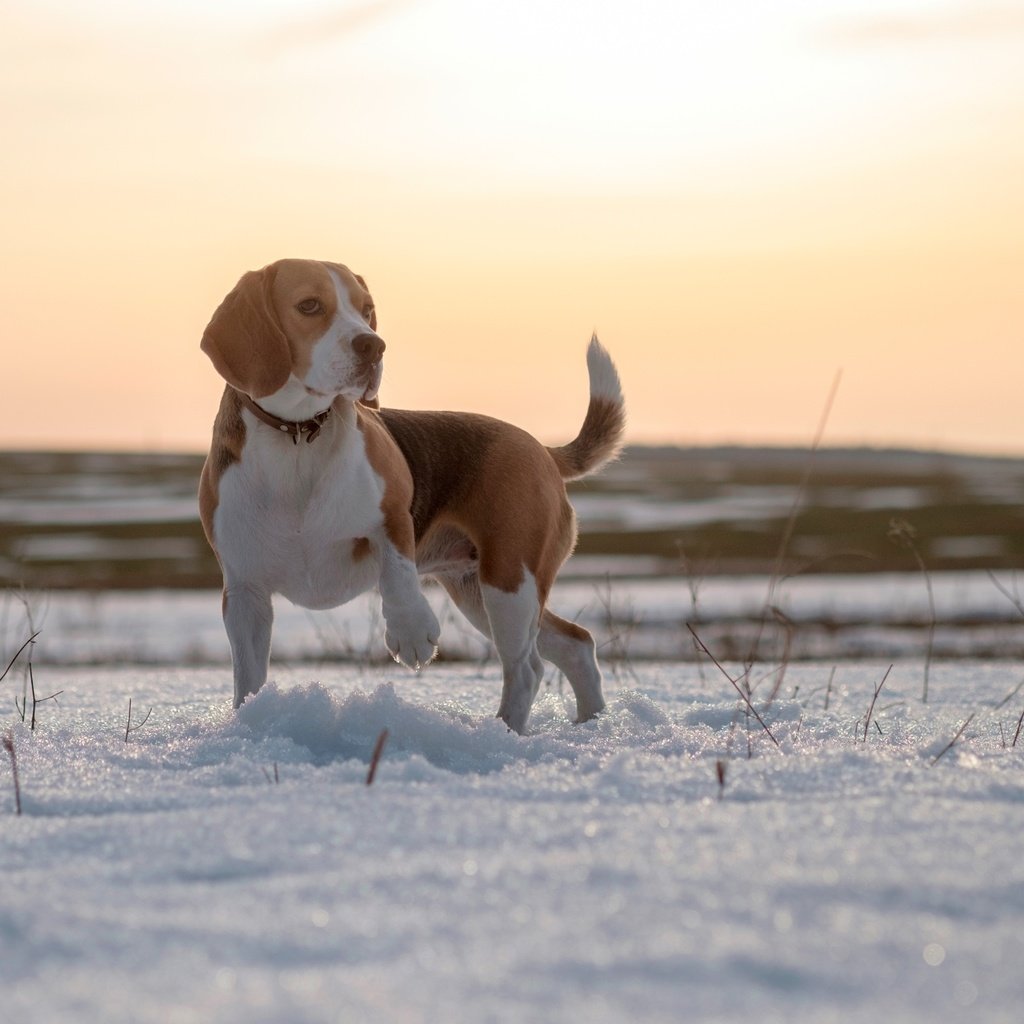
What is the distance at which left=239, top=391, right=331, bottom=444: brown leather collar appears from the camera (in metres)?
4.97

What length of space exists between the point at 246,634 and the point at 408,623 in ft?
2.27

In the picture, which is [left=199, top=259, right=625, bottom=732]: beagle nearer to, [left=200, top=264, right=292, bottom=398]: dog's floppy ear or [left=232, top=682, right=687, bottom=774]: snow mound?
[left=200, top=264, right=292, bottom=398]: dog's floppy ear

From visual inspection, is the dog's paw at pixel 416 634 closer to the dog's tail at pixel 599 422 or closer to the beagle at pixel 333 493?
the beagle at pixel 333 493

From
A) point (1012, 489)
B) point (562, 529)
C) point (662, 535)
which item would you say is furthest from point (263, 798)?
point (1012, 489)

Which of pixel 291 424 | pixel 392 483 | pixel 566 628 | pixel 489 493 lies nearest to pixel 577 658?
pixel 566 628

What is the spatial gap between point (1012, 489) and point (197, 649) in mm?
42246

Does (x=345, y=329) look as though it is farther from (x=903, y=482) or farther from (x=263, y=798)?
(x=903, y=482)

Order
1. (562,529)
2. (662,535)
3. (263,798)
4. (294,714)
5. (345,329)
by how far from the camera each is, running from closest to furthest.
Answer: (263,798)
(294,714)
(345,329)
(562,529)
(662,535)

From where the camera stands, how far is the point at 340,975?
2109mm

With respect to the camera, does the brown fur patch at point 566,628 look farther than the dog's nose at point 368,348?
Yes

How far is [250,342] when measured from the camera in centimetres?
500

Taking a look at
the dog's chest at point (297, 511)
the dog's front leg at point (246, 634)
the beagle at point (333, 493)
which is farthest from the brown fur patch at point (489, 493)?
the dog's front leg at point (246, 634)

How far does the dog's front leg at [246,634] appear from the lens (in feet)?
17.1

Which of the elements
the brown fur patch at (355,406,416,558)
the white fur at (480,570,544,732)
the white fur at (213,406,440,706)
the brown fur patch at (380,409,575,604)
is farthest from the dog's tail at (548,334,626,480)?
the white fur at (213,406,440,706)
